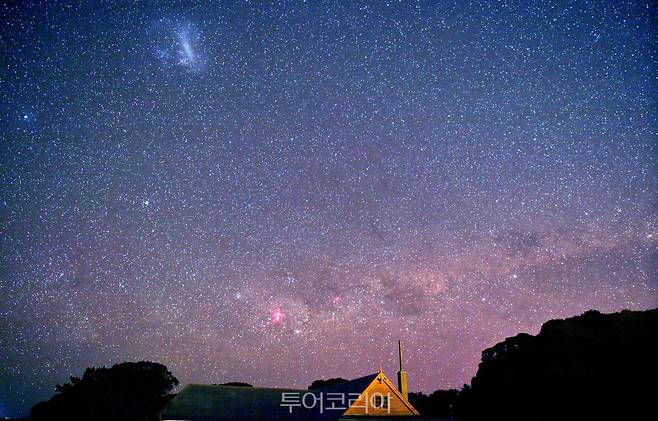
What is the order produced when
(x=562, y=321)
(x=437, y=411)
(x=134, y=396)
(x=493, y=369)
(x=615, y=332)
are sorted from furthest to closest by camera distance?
(x=134, y=396) < (x=437, y=411) < (x=493, y=369) < (x=562, y=321) < (x=615, y=332)

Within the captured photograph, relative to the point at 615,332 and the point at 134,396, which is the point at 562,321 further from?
the point at 134,396

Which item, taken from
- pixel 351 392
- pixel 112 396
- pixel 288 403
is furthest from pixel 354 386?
pixel 112 396

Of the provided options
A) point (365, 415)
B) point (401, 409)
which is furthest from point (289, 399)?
point (401, 409)

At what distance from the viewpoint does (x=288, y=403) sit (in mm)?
39125

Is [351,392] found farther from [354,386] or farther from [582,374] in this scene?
[582,374]

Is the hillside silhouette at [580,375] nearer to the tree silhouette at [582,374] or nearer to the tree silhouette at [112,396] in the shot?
the tree silhouette at [582,374]

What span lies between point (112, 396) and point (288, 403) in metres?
41.4

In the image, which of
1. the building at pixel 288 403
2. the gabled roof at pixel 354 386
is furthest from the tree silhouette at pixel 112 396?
the gabled roof at pixel 354 386

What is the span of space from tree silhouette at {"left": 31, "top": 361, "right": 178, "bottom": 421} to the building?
34255 millimetres

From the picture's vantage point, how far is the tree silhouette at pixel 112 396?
211 feet

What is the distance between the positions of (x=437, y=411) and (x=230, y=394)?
122ft

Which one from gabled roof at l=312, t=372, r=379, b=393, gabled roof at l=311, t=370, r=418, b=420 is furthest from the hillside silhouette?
gabled roof at l=312, t=372, r=379, b=393

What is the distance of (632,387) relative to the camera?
38.7 m

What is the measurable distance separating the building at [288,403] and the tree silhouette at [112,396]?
3425 cm
